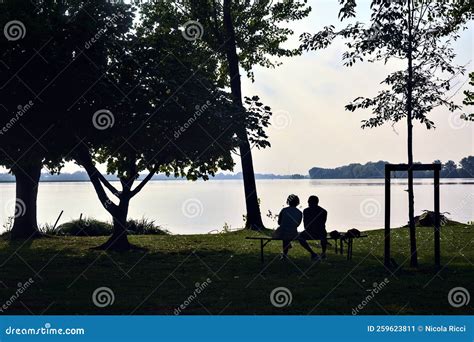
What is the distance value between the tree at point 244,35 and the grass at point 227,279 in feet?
29.3

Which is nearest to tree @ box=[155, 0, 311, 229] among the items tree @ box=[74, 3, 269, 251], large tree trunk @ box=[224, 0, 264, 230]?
large tree trunk @ box=[224, 0, 264, 230]

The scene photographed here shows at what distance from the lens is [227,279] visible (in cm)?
1530

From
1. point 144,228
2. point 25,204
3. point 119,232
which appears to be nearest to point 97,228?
point 144,228

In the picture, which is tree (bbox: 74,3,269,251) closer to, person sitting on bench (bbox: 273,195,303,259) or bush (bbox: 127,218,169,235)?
person sitting on bench (bbox: 273,195,303,259)

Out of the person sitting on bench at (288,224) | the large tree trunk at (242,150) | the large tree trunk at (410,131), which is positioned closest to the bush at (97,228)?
the large tree trunk at (242,150)

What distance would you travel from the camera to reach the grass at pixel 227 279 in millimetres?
11969

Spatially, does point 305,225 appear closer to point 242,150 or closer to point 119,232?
point 119,232

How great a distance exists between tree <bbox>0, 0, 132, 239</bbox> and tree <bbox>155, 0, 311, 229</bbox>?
10.2 m

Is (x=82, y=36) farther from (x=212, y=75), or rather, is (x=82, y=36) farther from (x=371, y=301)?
(x=371, y=301)

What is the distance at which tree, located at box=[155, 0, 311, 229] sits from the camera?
106 ft

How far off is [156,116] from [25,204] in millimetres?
11188

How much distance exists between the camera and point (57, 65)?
2039 centimetres

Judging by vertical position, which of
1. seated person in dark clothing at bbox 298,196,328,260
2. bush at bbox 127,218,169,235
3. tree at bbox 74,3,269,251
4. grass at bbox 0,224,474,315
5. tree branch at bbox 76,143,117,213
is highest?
tree at bbox 74,3,269,251

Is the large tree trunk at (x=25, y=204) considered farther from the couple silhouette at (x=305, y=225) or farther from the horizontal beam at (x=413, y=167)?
the horizontal beam at (x=413, y=167)
